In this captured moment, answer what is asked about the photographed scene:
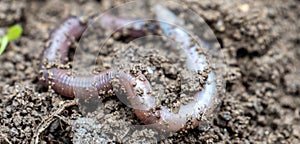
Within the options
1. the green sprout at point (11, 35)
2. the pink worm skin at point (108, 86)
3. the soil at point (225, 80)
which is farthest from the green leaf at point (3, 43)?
the pink worm skin at point (108, 86)

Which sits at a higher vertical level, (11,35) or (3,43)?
(11,35)

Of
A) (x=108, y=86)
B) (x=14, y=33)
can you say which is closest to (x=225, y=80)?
(x=108, y=86)

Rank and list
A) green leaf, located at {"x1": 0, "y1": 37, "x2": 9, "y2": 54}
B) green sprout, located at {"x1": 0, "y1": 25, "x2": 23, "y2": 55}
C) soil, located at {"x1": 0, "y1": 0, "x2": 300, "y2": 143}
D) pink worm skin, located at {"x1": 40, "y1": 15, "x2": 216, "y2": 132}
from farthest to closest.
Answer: green sprout, located at {"x1": 0, "y1": 25, "x2": 23, "y2": 55}, green leaf, located at {"x1": 0, "y1": 37, "x2": 9, "y2": 54}, soil, located at {"x1": 0, "y1": 0, "x2": 300, "y2": 143}, pink worm skin, located at {"x1": 40, "y1": 15, "x2": 216, "y2": 132}

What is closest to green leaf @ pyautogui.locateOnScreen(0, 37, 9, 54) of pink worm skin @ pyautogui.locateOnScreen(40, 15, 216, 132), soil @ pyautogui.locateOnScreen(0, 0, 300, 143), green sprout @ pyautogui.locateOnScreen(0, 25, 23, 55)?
green sprout @ pyautogui.locateOnScreen(0, 25, 23, 55)

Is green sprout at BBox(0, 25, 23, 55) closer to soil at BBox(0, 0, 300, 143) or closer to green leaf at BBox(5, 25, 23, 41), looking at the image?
green leaf at BBox(5, 25, 23, 41)

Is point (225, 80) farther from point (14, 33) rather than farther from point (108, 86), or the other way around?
point (14, 33)

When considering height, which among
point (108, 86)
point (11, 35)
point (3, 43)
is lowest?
point (108, 86)
